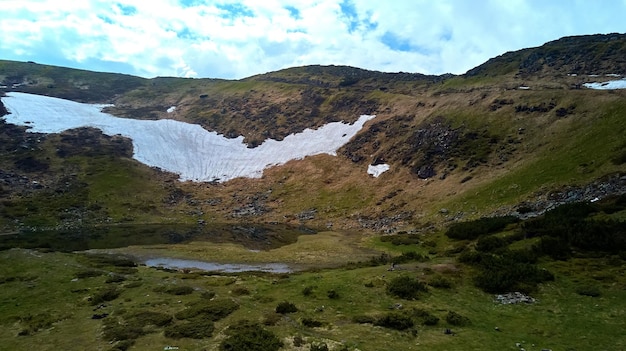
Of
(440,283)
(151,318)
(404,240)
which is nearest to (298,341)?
(151,318)

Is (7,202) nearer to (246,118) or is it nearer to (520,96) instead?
(246,118)

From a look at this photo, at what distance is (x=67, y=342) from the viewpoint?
25.0 meters

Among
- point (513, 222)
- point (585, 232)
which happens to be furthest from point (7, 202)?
point (585, 232)

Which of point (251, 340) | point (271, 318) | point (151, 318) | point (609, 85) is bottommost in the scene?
point (151, 318)

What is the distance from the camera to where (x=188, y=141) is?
6560 inches

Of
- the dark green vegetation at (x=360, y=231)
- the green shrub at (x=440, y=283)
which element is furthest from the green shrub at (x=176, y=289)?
the green shrub at (x=440, y=283)

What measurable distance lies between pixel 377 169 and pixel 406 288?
88657 mm

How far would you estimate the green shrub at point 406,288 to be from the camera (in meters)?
29.7

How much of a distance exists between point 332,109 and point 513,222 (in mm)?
126161

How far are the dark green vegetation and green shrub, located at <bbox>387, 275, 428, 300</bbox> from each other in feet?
0.57

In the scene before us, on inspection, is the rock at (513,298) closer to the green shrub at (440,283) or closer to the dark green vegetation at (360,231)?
the dark green vegetation at (360,231)

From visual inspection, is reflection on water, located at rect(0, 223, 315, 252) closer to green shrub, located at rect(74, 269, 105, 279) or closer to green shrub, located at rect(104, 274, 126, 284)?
green shrub, located at rect(74, 269, 105, 279)

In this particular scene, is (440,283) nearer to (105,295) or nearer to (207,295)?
(207,295)

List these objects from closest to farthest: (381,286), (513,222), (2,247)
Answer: (381,286)
(513,222)
(2,247)
